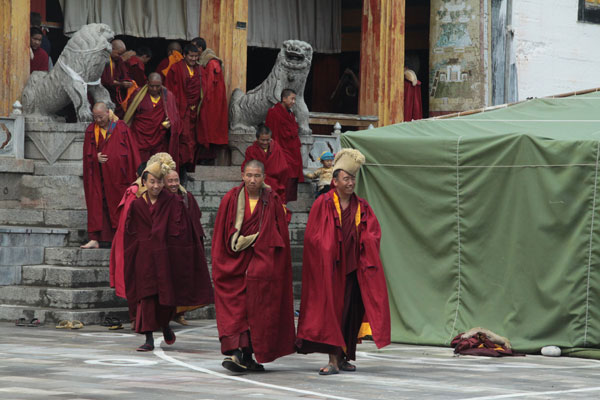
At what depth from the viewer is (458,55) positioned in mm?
18453

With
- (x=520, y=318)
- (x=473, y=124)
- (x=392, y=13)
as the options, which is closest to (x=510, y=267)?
(x=520, y=318)

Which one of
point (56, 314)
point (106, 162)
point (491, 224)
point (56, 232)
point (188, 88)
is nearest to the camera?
point (491, 224)

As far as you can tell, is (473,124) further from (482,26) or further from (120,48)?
(482,26)

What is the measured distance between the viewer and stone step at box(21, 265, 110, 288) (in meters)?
11.5

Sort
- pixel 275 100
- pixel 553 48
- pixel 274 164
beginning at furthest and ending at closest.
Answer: pixel 553 48 < pixel 275 100 < pixel 274 164

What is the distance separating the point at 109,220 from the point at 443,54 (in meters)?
8.06

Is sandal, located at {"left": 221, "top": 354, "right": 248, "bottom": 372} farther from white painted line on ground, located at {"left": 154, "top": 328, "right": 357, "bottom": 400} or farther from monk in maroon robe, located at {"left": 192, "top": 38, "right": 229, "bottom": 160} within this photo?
monk in maroon robe, located at {"left": 192, "top": 38, "right": 229, "bottom": 160}

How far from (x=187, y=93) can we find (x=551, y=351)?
22.5 ft

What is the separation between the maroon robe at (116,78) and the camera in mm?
14422

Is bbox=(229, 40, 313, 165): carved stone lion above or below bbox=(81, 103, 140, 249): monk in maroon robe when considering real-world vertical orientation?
above

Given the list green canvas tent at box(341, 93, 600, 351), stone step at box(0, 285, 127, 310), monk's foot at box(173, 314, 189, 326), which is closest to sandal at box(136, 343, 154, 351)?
monk's foot at box(173, 314, 189, 326)

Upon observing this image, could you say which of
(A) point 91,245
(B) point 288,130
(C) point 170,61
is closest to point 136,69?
(C) point 170,61

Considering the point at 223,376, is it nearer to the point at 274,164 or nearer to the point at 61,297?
the point at 61,297

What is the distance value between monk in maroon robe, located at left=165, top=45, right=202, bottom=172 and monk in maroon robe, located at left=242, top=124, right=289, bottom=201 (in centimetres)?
117
